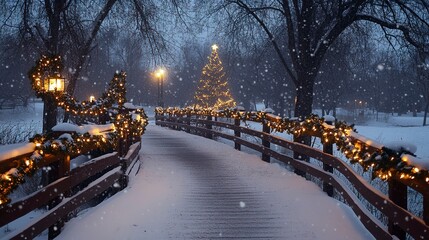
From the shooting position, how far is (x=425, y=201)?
3840mm

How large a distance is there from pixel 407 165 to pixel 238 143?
416 inches

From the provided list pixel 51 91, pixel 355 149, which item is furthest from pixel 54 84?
pixel 355 149

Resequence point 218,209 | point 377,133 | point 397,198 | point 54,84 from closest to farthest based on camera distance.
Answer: point 397,198, point 218,209, point 54,84, point 377,133

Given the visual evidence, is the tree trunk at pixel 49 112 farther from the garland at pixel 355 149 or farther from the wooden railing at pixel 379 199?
the wooden railing at pixel 379 199

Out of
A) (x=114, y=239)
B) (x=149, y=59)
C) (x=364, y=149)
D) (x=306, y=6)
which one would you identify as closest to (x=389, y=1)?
(x=306, y=6)

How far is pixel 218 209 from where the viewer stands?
6.78 metres

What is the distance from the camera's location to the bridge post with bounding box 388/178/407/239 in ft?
14.7

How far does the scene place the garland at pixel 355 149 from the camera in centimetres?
414

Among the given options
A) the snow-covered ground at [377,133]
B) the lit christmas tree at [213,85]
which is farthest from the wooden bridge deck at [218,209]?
the lit christmas tree at [213,85]

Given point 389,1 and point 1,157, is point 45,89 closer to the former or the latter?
point 1,157

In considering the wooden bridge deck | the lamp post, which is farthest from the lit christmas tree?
the wooden bridge deck

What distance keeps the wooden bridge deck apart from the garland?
99 cm

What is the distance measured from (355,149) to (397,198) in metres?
1.55

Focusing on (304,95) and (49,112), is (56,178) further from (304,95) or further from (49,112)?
(304,95)
